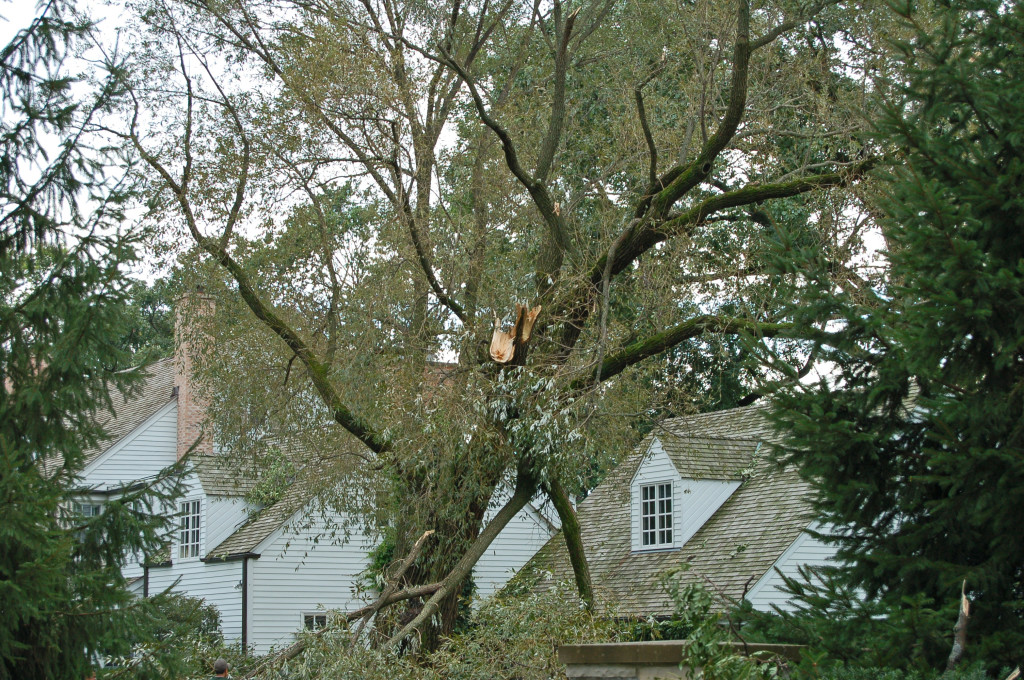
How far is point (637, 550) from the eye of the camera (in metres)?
18.2

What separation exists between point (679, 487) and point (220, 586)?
444 inches

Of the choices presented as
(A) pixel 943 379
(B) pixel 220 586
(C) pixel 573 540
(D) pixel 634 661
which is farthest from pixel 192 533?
(A) pixel 943 379

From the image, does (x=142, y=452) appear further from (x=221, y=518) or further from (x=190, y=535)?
(x=221, y=518)

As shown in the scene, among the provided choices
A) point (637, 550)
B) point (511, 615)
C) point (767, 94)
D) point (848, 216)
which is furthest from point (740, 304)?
point (637, 550)

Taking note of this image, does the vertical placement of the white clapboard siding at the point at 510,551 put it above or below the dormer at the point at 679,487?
below

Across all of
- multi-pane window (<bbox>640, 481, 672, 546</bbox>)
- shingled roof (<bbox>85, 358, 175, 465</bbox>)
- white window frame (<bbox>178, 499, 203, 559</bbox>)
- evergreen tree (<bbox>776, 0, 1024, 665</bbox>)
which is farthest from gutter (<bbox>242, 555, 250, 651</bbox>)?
evergreen tree (<bbox>776, 0, 1024, 665</bbox>)

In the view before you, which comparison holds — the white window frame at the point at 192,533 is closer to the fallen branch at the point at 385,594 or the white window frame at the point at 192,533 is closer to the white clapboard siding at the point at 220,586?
the white clapboard siding at the point at 220,586

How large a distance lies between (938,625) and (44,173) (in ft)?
24.6

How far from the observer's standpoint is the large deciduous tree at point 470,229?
11.7 metres

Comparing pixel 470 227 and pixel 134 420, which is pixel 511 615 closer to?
pixel 470 227

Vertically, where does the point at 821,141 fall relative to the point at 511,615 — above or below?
above

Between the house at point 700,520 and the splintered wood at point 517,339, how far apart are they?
413cm

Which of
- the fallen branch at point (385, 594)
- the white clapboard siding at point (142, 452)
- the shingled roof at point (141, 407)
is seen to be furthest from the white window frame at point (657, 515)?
the white clapboard siding at point (142, 452)

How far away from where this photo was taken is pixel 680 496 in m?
17.4
